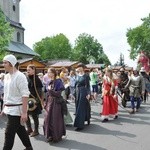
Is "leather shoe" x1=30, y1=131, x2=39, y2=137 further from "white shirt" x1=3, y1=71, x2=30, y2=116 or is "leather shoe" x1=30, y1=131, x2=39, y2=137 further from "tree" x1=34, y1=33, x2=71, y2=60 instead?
"tree" x1=34, y1=33, x2=71, y2=60

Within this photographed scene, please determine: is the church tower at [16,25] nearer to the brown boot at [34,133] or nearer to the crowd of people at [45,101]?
the crowd of people at [45,101]

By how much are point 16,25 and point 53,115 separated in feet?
248

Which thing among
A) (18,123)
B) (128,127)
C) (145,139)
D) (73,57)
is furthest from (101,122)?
(73,57)

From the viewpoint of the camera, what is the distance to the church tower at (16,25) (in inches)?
3168

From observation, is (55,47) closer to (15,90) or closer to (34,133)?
(34,133)

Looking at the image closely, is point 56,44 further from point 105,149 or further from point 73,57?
point 105,149

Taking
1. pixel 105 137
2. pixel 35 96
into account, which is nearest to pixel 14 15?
pixel 35 96

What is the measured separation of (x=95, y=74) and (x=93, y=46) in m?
98.9

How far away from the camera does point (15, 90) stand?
690 centimetres

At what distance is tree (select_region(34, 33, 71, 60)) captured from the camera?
117562mm

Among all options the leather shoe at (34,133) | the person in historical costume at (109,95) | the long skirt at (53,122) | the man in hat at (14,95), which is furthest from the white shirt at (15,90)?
the person in historical costume at (109,95)

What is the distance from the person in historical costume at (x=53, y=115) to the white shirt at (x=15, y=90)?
233 centimetres

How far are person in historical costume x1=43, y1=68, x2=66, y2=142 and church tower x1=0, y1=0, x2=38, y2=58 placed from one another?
228ft

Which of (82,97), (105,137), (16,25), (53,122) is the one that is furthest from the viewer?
(16,25)
